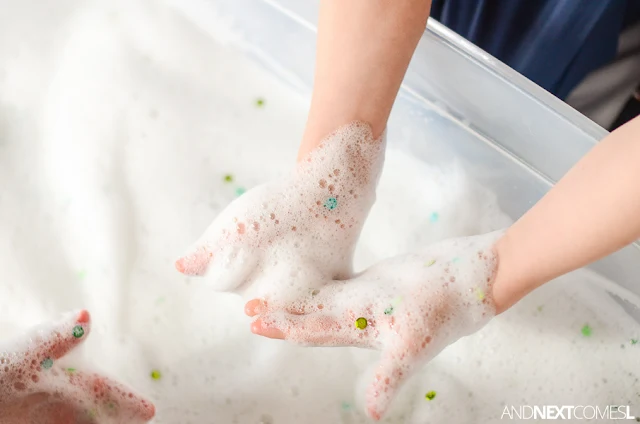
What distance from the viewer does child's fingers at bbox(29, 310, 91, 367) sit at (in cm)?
64

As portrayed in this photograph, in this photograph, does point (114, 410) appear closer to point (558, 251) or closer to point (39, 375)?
point (39, 375)

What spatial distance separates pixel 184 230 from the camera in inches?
36.5

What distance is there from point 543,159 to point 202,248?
51 centimetres

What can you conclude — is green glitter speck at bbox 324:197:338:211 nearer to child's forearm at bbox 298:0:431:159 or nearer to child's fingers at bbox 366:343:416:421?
child's forearm at bbox 298:0:431:159

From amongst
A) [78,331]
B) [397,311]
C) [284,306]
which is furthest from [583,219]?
[78,331]

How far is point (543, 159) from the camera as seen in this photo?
831 millimetres

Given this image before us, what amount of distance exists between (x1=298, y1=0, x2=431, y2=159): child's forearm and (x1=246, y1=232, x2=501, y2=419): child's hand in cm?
19

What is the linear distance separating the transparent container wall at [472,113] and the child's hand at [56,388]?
1.83 feet

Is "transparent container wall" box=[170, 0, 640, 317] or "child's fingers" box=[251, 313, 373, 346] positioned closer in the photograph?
"child's fingers" box=[251, 313, 373, 346]

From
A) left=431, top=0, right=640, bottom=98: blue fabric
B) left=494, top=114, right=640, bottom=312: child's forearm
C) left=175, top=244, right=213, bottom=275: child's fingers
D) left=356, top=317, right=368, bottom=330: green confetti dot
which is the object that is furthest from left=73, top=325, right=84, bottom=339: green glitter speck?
left=431, top=0, right=640, bottom=98: blue fabric

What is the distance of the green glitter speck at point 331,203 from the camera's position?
71 cm

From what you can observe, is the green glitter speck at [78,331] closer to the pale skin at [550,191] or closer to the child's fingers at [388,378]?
the pale skin at [550,191]

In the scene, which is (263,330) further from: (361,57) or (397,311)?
(361,57)

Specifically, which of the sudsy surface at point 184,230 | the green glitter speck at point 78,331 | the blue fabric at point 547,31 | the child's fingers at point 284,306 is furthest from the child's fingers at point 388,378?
the blue fabric at point 547,31
